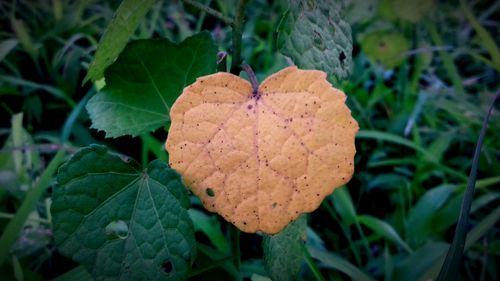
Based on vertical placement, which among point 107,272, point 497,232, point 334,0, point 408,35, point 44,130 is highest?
point 334,0

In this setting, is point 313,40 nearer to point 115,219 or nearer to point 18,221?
point 115,219

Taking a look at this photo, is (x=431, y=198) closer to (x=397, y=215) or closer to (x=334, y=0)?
(x=397, y=215)

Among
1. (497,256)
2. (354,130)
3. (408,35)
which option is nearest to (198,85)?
(354,130)

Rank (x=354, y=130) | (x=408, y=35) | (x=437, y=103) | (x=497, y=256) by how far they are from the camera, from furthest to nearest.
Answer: (x=408, y=35) < (x=437, y=103) < (x=497, y=256) < (x=354, y=130)

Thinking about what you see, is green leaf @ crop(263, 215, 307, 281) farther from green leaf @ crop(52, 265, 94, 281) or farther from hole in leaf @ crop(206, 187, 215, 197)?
green leaf @ crop(52, 265, 94, 281)

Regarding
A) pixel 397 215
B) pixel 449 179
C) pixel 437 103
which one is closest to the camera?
pixel 397 215

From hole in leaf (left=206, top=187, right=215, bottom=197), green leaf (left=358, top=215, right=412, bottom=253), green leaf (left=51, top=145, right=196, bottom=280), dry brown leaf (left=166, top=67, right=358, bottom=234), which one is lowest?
green leaf (left=358, top=215, right=412, bottom=253)

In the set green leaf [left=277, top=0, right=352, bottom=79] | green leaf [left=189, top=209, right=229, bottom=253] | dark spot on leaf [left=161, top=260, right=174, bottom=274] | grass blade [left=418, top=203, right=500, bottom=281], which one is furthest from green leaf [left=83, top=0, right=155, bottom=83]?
grass blade [left=418, top=203, right=500, bottom=281]

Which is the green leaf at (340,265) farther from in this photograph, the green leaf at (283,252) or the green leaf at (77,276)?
the green leaf at (77,276)
